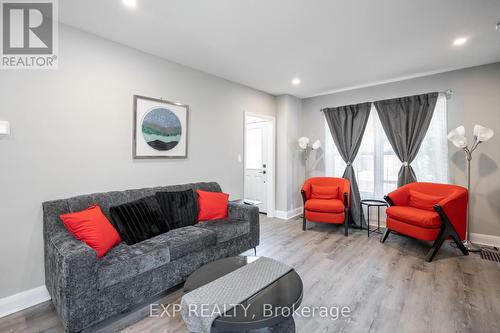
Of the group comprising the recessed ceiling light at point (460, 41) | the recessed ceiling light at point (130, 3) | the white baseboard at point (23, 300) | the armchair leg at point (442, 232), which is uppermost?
the recessed ceiling light at point (460, 41)

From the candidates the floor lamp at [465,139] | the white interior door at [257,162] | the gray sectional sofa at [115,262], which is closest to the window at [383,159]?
the floor lamp at [465,139]

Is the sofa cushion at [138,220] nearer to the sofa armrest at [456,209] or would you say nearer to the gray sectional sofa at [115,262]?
the gray sectional sofa at [115,262]

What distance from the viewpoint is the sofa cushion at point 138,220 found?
223 cm

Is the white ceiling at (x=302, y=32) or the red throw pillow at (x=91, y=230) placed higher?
the white ceiling at (x=302, y=32)

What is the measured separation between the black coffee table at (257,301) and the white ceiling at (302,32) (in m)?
2.19

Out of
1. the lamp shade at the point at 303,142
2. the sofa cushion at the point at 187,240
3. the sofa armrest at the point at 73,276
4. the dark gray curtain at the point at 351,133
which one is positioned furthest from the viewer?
the lamp shade at the point at 303,142

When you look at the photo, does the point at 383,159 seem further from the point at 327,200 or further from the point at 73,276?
the point at 73,276

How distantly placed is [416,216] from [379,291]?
1.34m

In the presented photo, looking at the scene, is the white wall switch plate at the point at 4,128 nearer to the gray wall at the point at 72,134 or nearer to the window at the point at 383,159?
the gray wall at the point at 72,134

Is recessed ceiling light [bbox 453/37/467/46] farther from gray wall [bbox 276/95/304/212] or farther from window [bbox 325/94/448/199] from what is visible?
gray wall [bbox 276/95/304/212]

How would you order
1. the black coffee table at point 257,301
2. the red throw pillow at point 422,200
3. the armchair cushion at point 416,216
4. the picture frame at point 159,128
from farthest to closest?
the red throw pillow at point 422,200, the armchair cushion at point 416,216, the picture frame at point 159,128, the black coffee table at point 257,301

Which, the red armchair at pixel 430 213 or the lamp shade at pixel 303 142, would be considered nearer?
the red armchair at pixel 430 213

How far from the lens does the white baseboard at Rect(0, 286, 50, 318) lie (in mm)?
1958

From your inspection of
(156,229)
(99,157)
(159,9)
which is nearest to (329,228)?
(156,229)
